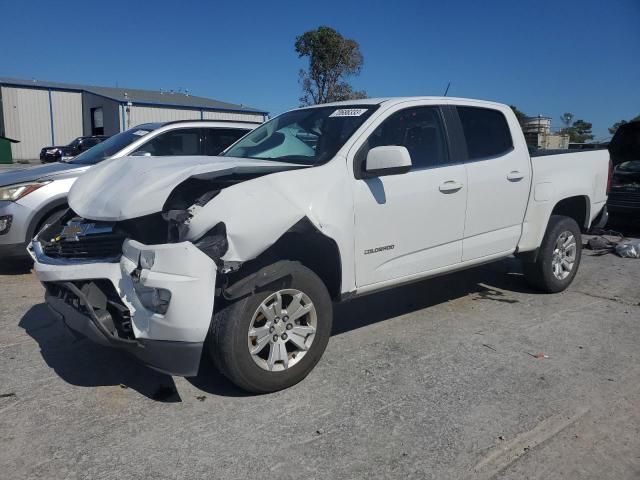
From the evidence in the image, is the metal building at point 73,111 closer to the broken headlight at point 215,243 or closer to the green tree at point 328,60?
the green tree at point 328,60

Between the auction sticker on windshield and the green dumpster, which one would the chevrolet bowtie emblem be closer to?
the auction sticker on windshield

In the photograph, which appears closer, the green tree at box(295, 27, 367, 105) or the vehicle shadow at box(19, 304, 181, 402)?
the vehicle shadow at box(19, 304, 181, 402)

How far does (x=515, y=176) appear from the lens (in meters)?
4.86

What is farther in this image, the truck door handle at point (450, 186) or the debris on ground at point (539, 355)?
the truck door handle at point (450, 186)

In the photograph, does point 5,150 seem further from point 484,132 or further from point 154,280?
point 154,280

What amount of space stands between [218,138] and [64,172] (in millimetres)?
1942

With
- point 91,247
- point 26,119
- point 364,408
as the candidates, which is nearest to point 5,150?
point 26,119

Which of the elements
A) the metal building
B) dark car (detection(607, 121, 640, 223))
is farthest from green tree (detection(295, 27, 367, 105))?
dark car (detection(607, 121, 640, 223))

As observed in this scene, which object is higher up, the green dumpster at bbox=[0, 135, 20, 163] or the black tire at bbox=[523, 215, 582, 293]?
the green dumpster at bbox=[0, 135, 20, 163]

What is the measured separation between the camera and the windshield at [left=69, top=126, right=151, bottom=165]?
6.44 m

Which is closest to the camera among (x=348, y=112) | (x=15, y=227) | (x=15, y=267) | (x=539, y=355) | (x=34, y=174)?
(x=539, y=355)

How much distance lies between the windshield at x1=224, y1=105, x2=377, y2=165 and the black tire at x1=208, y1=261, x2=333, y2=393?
90 cm

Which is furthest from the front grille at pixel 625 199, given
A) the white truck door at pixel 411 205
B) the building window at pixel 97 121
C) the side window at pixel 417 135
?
the building window at pixel 97 121

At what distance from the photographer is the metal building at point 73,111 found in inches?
1548
